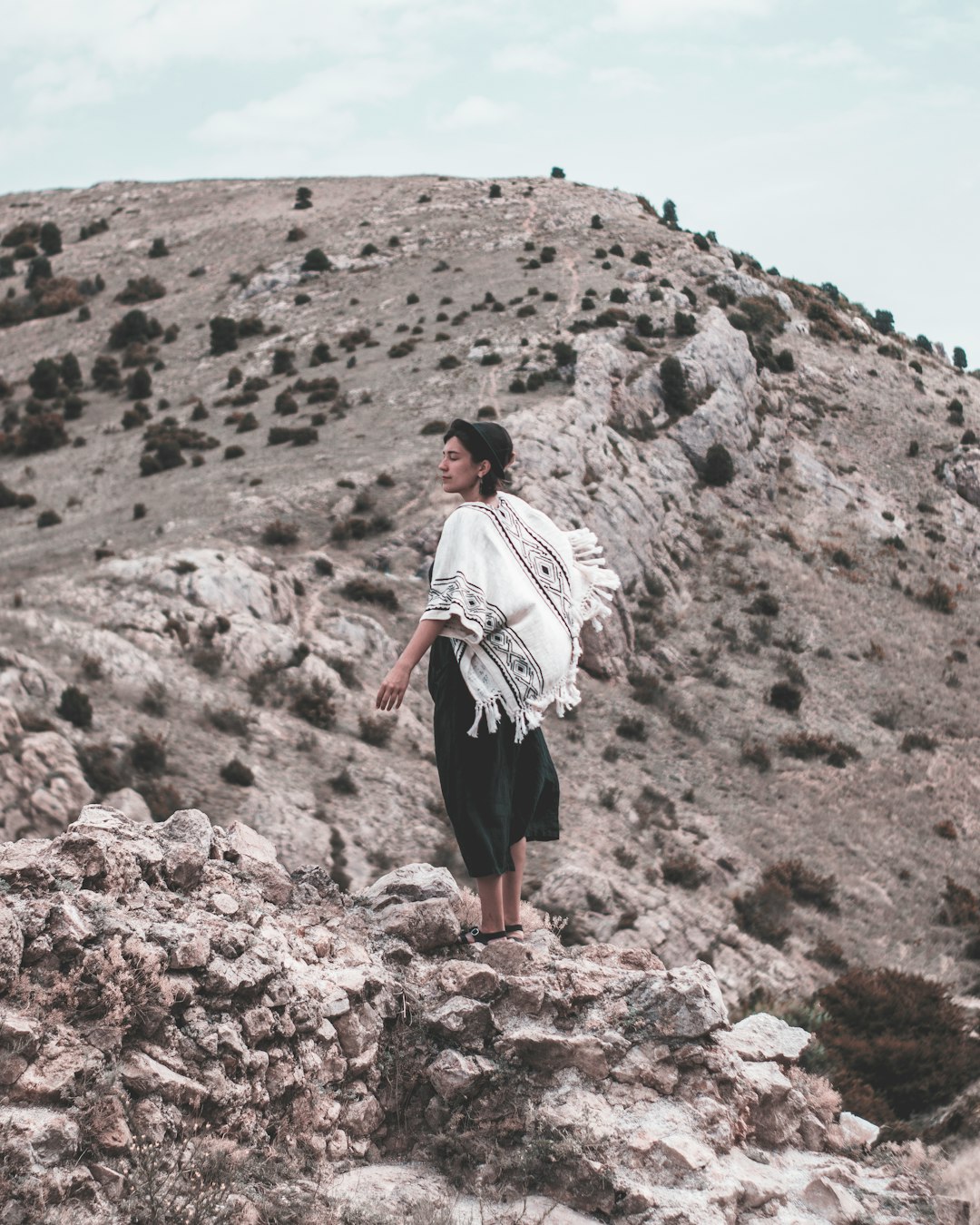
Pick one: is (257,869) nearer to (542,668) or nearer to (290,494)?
(542,668)

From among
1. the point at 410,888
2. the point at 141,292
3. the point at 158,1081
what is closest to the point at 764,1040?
the point at 410,888

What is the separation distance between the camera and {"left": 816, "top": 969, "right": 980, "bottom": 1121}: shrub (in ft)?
35.7

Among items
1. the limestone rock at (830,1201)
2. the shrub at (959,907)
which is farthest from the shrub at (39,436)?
the limestone rock at (830,1201)

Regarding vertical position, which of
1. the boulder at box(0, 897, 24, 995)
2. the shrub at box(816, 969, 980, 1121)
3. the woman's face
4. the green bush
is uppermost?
the green bush

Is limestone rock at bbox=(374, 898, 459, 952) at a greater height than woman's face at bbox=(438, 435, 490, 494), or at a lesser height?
lesser

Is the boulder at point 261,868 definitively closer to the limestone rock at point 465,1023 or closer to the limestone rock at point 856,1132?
the limestone rock at point 465,1023

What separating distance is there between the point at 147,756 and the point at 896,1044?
41.8 feet

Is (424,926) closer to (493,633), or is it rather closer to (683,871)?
(493,633)

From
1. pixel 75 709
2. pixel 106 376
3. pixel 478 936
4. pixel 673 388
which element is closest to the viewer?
pixel 478 936

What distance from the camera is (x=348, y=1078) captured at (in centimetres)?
461

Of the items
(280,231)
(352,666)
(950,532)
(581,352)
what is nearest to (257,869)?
(352,666)

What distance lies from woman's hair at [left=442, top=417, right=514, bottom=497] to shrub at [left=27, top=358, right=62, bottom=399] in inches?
1933

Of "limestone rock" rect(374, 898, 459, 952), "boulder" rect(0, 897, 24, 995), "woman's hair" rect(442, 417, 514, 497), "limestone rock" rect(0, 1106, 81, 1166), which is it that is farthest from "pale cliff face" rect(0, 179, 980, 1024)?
"limestone rock" rect(0, 1106, 81, 1166)

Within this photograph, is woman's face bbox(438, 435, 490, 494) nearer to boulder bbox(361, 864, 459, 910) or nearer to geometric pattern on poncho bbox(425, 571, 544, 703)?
geometric pattern on poncho bbox(425, 571, 544, 703)
